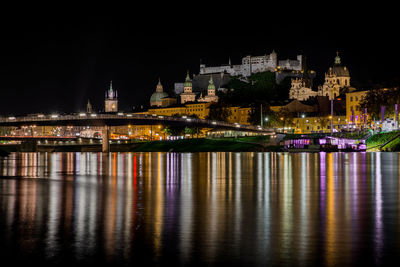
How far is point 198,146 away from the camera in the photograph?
127 meters

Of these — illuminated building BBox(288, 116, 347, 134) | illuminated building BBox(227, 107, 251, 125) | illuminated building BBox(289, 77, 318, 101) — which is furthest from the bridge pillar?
illuminated building BBox(289, 77, 318, 101)

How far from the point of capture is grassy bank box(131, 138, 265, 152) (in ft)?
384

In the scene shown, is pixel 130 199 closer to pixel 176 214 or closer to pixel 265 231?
pixel 176 214

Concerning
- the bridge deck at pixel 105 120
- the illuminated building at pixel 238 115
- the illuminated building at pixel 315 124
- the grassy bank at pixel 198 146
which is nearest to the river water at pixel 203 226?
the bridge deck at pixel 105 120

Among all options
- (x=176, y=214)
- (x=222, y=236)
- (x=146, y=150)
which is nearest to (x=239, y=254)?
(x=222, y=236)

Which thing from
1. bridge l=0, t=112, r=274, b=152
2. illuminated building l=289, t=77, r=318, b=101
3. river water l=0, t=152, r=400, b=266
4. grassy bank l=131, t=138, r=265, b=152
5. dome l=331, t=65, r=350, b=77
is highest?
dome l=331, t=65, r=350, b=77

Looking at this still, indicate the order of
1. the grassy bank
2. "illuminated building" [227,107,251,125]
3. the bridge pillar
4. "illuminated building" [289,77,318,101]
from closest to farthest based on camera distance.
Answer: the grassy bank → the bridge pillar → "illuminated building" [227,107,251,125] → "illuminated building" [289,77,318,101]

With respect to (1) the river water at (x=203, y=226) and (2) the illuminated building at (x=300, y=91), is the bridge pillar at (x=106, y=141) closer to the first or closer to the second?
(2) the illuminated building at (x=300, y=91)

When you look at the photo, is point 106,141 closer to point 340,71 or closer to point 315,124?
point 315,124

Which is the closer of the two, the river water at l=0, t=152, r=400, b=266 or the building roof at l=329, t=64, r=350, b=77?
the river water at l=0, t=152, r=400, b=266

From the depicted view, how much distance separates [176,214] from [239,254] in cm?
609

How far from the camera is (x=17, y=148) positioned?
144 metres

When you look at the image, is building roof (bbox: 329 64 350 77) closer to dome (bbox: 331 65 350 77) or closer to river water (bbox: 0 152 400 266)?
dome (bbox: 331 65 350 77)

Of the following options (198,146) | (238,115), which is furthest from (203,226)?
(238,115)
